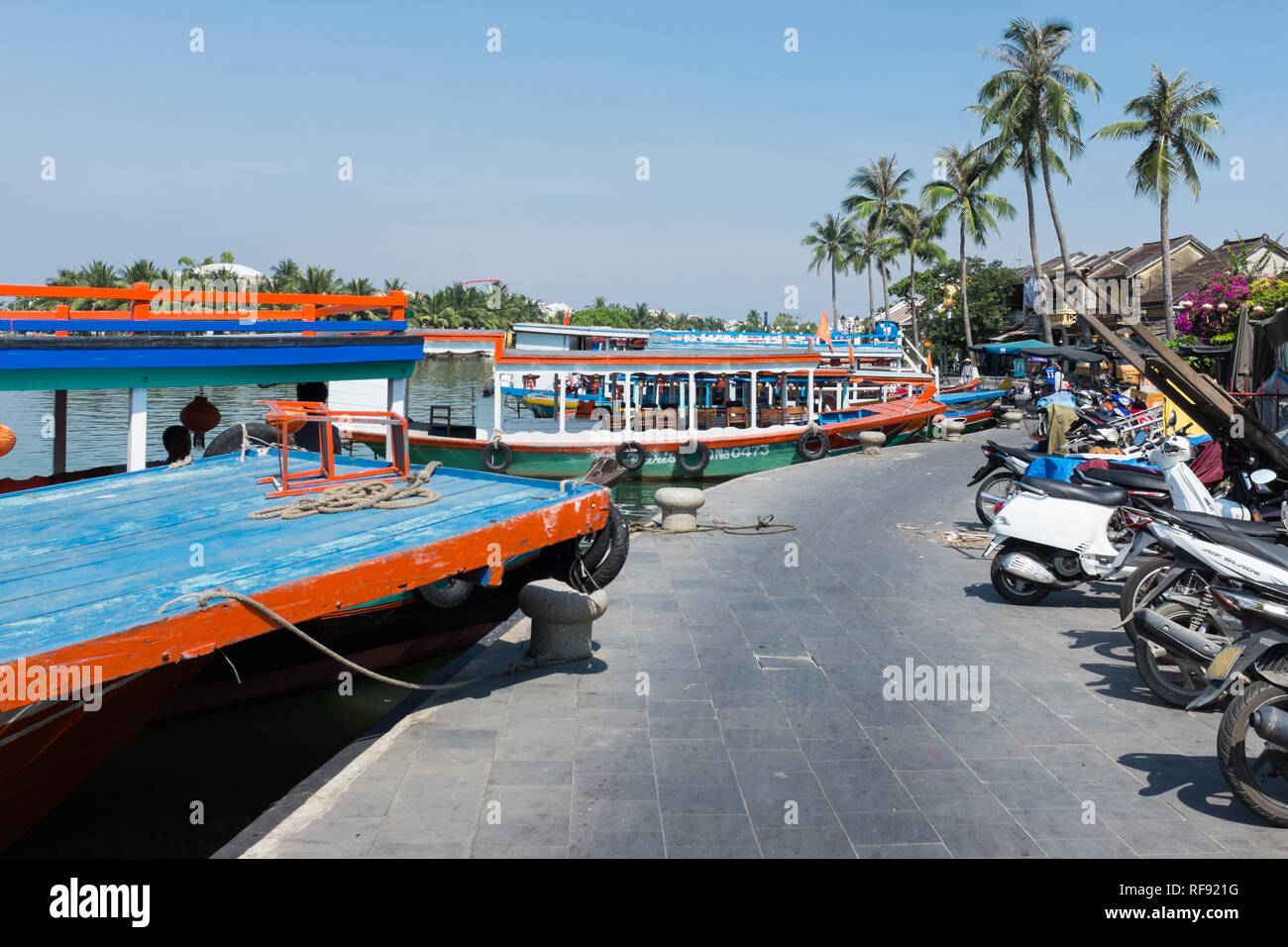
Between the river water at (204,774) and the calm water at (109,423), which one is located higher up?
the calm water at (109,423)

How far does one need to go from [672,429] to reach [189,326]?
1415 cm

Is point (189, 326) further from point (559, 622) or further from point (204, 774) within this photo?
point (559, 622)

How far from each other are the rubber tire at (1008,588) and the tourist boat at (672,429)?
9.89 meters

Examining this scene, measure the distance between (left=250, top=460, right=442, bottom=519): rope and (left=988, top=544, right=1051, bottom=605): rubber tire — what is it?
476 cm

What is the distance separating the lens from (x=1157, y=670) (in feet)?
19.3

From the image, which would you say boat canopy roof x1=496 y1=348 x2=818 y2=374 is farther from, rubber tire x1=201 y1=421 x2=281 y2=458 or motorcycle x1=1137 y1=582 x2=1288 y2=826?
motorcycle x1=1137 y1=582 x2=1288 y2=826

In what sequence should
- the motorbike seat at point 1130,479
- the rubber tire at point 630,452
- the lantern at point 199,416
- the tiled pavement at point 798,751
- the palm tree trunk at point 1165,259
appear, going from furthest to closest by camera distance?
the palm tree trunk at point 1165,259
the rubber tire at point 630,452
the lantern at point 199,416
the motorbike seat at point 1130,479
the tiled pavement at point 798,751

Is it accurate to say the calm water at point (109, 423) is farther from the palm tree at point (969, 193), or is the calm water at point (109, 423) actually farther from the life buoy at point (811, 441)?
the palm tree at point (969, 193)

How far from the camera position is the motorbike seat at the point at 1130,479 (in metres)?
8.38

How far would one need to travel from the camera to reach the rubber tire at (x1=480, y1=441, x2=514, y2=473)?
63.1 feet

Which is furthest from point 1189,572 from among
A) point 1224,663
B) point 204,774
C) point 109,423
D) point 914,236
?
point 914,236

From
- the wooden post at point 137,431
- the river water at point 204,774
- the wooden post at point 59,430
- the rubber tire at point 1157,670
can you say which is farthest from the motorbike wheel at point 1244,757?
the wooden post at point 59,430
